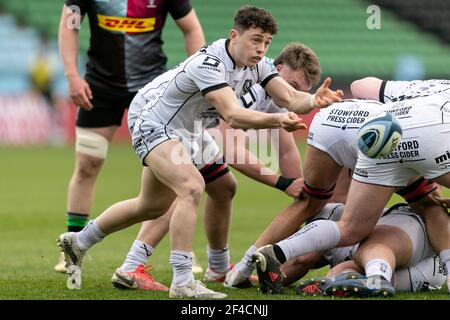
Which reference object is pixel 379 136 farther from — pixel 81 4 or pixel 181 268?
pixel 81 4

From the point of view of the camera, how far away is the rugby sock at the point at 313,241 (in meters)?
5.84

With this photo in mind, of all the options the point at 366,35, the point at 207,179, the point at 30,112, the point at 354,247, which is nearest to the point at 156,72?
the point at 207,179

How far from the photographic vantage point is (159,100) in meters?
6.05

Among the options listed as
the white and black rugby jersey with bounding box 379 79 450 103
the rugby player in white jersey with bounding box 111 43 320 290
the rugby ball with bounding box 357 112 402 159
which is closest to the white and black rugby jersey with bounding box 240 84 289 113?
the rugby player in white jersey with bounding box 111 43 320 290

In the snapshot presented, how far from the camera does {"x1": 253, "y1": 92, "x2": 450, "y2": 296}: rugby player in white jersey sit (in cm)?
Result: 563

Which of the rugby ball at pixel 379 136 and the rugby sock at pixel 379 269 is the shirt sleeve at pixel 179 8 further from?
the rugby sock at pixel 379 269

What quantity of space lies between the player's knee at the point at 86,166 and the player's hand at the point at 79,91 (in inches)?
18.1

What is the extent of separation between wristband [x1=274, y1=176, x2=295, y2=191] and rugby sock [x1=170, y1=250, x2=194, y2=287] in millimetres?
1141

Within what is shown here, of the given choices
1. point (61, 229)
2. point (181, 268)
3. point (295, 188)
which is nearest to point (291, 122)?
point (181, 268)

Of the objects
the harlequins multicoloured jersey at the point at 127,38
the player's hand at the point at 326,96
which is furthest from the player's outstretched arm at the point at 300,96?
the harlequins multicoloured jersey at the point at 127,38

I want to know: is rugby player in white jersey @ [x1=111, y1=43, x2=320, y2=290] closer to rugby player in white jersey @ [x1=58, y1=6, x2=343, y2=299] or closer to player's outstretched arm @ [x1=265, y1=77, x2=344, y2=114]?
rugby player in white jersey @ [x1=58, y1=6, x2=343, y2=299]

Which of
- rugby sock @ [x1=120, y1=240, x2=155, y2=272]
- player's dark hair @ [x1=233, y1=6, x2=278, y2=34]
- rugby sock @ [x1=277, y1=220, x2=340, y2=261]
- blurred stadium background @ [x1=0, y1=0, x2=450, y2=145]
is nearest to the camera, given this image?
player's dark hair @ [x1=233, y1=6, x2=278, y2=34]
